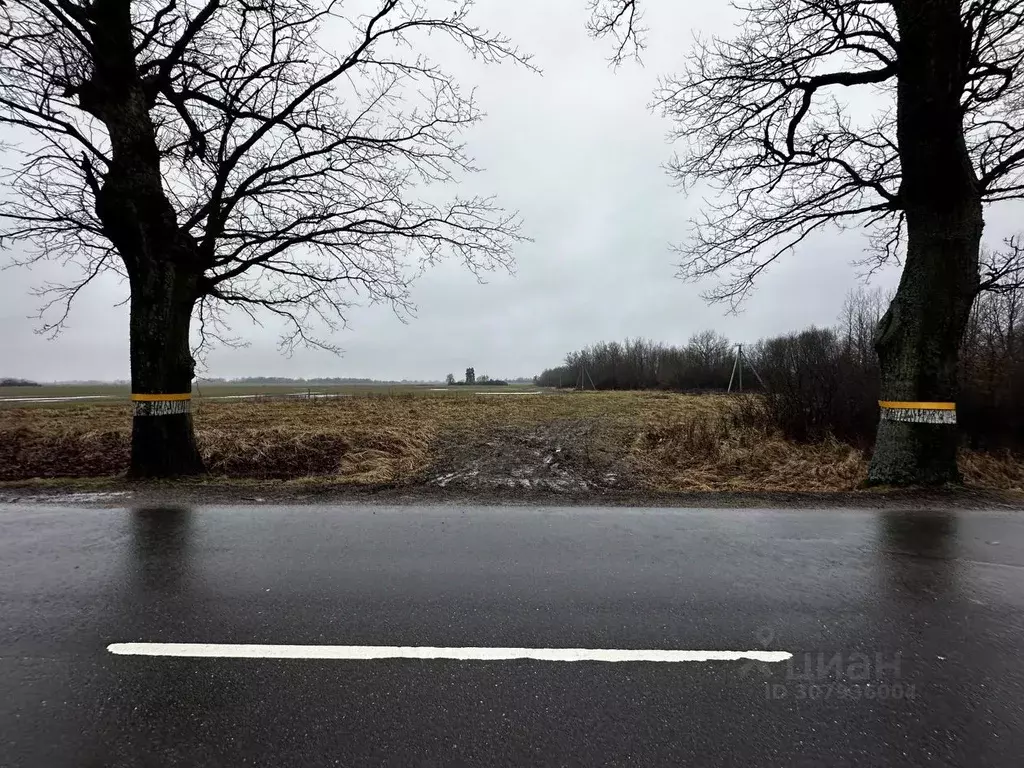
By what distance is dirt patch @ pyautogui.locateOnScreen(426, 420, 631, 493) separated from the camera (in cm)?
908

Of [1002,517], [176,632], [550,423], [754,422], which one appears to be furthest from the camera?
[550,423]

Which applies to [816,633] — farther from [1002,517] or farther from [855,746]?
[1002,517]

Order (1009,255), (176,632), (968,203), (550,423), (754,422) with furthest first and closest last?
1. (550,423)
2. (754,422)
3. (1009,255)
4. (968,203)
5. (176,632)

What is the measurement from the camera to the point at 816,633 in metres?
3.17

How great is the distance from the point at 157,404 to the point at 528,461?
22.9ft

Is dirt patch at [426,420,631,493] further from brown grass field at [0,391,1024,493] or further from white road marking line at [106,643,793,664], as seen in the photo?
white road marking line at [106,643,793,664]

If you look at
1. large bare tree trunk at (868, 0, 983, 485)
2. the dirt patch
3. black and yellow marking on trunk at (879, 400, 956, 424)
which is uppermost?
large bare tree trunk at (868, 0, 983, 485)

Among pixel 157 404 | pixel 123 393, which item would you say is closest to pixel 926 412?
pixel 157 404

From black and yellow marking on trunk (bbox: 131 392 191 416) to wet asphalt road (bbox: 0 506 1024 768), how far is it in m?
3.42

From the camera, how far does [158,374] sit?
8.41 meters

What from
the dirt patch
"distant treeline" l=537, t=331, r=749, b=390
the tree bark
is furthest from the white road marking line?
"distant treeline" l=537, t=331, r=749, b=390

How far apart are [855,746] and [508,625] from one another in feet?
5.99

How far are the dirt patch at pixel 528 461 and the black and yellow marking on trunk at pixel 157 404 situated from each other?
441cm

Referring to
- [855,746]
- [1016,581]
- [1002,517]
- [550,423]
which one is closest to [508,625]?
[855,746]
